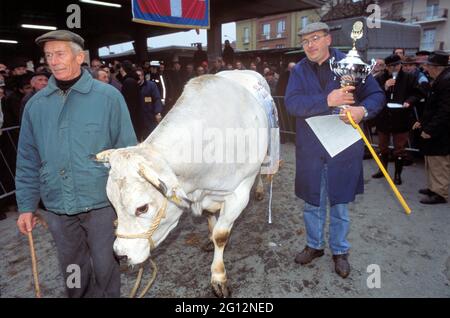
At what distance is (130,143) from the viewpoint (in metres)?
2.45

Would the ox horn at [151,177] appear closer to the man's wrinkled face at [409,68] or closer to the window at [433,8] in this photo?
the man's wrinkled face at [409,68]

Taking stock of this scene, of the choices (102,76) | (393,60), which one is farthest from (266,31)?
(102,76)

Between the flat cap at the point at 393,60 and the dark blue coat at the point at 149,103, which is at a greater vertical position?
the flat cap at the point at 393,60

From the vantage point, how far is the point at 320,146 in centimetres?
292

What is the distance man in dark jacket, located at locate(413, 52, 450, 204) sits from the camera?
4.54 m

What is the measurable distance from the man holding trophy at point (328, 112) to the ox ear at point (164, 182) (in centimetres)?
142

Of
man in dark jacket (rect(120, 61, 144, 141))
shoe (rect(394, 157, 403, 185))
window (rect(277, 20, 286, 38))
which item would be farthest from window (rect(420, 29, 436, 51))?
man in dark jacket (rect(120, 61, 144, 141))

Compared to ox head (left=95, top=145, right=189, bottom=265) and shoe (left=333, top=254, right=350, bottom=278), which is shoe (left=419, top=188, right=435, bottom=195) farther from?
ox head (left=95, top=145, right=189, bottom=265)

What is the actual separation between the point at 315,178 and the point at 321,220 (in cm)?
53

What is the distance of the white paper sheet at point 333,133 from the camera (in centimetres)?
270

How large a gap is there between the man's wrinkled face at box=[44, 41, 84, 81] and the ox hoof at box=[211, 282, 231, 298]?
2.18 metres

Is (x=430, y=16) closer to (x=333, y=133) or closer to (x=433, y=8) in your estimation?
(x=433, y=8)

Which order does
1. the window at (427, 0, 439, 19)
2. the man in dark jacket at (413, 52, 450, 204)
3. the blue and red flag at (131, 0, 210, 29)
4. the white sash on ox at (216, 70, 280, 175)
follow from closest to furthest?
the white sash on ox at (216, 70, 280, 175), the man in dark jacket at (413, 52, 450, 204), the blue and red flag at (131, 0, 210, 29), the window at (427, 0, 439, 19)

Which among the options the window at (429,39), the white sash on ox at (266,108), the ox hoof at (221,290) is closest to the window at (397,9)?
the window at (429,39)
